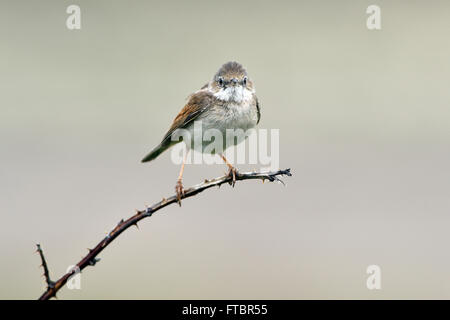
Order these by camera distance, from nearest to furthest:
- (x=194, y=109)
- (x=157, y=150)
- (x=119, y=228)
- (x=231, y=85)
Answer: (x=119, y=228)
(x=157, y=150)
(x=231, y=85)
(x=194, y=109)

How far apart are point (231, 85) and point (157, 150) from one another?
0.71m

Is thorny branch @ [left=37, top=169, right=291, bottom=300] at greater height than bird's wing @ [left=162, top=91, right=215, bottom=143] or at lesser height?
lesser

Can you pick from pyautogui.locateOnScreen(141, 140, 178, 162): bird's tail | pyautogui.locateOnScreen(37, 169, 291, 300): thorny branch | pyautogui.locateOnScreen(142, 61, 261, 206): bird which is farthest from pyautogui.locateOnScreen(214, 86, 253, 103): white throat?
pyautogui.locateOnScreen(37, 169, 291, 300): thorny branch

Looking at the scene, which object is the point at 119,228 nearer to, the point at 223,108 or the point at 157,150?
the point at 157,150

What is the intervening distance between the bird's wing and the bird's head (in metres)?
0.07

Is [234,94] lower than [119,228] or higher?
higher

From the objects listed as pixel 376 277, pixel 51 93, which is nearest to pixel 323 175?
pixel 376 277

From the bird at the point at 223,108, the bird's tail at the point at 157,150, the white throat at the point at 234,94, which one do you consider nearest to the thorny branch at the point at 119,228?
the bird's tail at the point at 157,150

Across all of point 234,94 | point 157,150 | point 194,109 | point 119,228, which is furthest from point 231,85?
point 119,228

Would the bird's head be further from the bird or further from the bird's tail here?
the bird's tail

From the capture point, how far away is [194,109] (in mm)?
4414

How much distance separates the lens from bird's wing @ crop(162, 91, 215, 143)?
172 inches

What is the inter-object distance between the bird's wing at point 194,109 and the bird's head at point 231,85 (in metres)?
0.07

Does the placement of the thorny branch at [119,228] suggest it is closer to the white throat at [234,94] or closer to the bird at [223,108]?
the bird at [223,108]
